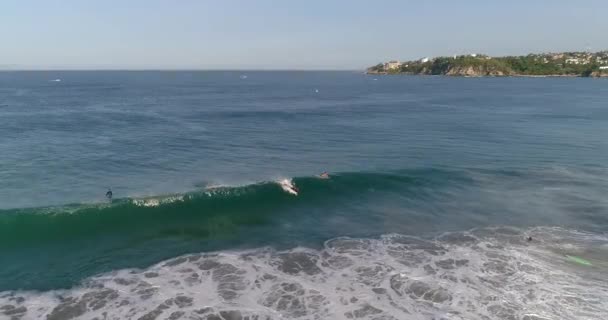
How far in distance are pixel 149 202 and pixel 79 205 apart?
4371 mm

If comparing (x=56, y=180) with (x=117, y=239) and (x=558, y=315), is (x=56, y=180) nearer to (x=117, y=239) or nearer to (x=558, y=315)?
(x=117, y=239)

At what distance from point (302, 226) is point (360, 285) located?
8.02 metres

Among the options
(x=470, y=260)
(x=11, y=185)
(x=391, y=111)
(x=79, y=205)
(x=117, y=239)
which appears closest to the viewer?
(x=470, y=260)

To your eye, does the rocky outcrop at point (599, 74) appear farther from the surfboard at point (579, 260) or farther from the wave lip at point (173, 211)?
the surfboard at point (579, 260)

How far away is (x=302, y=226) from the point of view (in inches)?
1045

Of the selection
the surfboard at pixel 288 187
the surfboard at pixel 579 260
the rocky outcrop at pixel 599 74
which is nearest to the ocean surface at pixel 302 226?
the surfboard at pixel 579 260

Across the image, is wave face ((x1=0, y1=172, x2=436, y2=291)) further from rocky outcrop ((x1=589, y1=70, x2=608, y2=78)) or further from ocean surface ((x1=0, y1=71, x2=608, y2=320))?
rocky outcrop ((x1=589, y1=70, x2=608, y2=78))

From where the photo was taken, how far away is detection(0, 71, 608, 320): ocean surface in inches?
704

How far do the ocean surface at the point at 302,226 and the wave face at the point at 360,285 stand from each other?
88mm

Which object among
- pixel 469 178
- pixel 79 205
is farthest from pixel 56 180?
pixel 469 178

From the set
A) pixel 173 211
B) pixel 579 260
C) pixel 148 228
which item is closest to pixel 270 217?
pixel 173 211

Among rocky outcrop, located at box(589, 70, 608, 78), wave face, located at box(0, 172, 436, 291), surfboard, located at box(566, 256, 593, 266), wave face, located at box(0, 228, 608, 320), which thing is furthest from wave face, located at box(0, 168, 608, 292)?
rocky outcrop, located at box(589, 70, 608, 78)

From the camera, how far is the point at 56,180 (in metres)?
32.9

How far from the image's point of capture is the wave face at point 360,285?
17.0 metres
